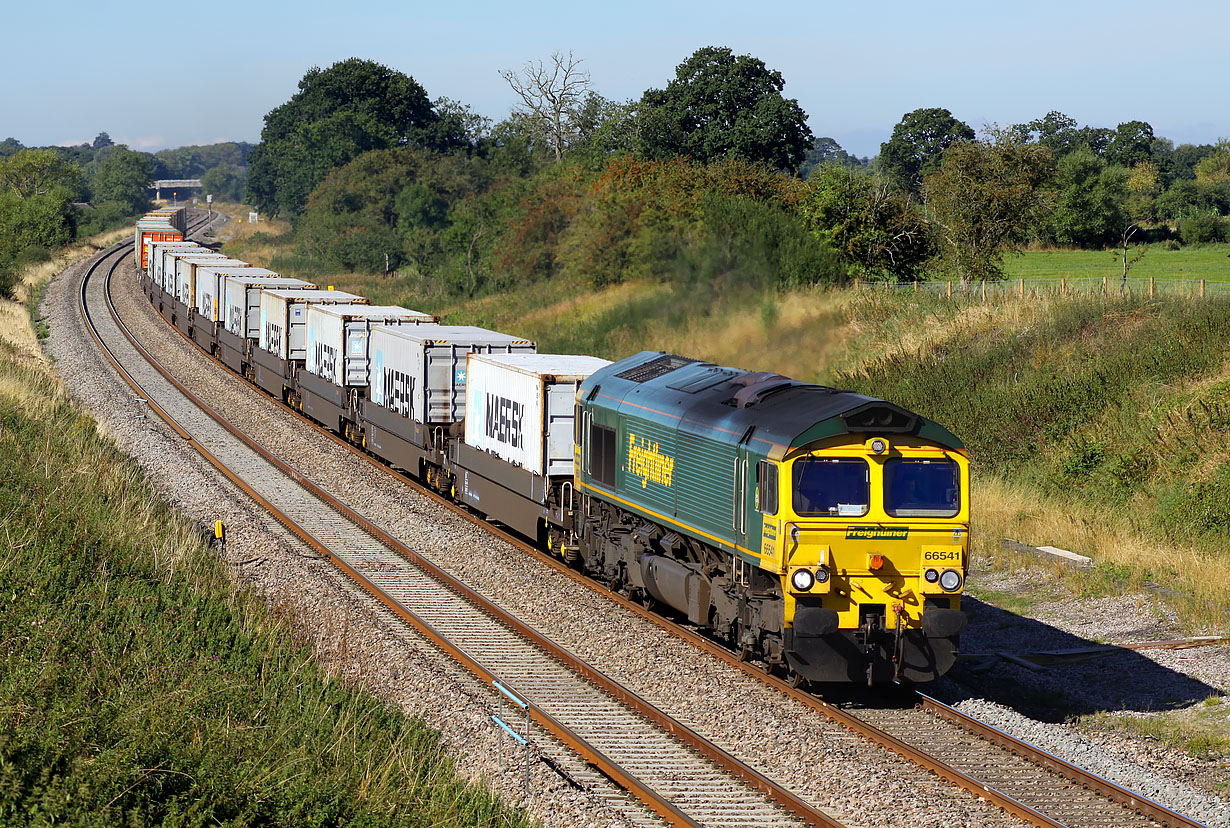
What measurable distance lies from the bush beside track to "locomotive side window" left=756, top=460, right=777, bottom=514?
463 cm

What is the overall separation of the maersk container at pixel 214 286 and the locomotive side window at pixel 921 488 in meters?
37.2

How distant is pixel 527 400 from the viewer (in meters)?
22.3

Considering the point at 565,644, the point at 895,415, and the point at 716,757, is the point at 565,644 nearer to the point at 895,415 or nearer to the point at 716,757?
the point at 716,757

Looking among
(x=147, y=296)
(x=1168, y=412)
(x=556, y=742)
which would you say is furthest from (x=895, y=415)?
(x=147, y=296)

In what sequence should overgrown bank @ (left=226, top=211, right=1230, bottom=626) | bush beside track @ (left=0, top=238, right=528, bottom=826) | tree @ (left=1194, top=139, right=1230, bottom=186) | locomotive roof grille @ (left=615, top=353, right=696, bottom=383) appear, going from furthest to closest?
tree @ (left=1194, top=139, right=1230, bottom=186)
overgrown bank @ (left=226, top=211, right=1230, bottom=626)
locomotive roof grille @ (left=615, top=353, right=696, bottom=383)
bush beside track @ (left=0, top=238, right=528, bottom=826)

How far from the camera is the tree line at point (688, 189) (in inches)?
1692

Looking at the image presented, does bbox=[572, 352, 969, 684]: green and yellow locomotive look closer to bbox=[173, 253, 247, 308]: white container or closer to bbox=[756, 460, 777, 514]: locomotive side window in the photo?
bbox=[756, 460, 777, 514]: locomotive side window

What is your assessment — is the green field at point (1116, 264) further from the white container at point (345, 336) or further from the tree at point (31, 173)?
the tree at point (31, 173)

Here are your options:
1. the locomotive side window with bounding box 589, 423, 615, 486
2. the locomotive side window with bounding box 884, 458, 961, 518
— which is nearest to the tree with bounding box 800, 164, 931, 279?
the locomotive side window with bounding box 589, 423, 615, 486

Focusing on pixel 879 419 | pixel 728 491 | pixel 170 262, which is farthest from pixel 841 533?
pixel 170 262

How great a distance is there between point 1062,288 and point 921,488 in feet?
72.8

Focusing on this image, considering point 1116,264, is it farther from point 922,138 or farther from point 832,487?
point 922,138

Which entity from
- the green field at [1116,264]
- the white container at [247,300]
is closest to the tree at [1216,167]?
the green field at [1116,264]

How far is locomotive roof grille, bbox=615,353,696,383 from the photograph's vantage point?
770 inches
